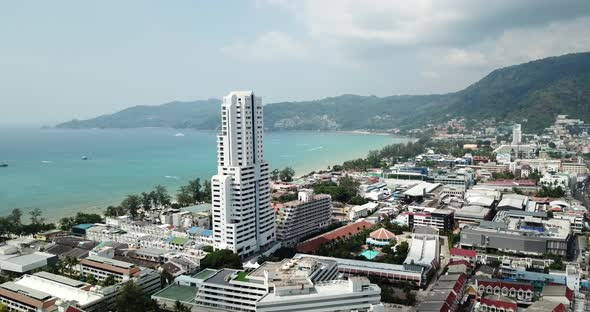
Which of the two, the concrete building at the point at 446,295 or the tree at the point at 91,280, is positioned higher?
the concrete building at the point at 446,295

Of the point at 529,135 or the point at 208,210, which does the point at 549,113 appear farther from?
the point at 208,210

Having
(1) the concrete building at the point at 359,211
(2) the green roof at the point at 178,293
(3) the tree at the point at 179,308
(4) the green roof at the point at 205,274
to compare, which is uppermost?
(4) the green roof at the point at 205,274

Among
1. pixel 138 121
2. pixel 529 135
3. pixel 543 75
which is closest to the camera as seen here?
pixel 529 135

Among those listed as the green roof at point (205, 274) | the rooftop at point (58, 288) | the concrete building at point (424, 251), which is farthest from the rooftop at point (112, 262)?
the concrete building at point (424, 251)

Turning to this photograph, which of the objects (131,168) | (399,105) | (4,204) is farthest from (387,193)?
(399,105)

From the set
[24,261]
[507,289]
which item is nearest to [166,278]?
[24,261]

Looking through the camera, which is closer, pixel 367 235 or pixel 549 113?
pixel 367 235

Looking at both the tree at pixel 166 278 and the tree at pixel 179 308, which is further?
the tree at pixel 166 278

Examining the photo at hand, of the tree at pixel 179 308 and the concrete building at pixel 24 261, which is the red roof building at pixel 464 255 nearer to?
the tree at pixel 179 308
